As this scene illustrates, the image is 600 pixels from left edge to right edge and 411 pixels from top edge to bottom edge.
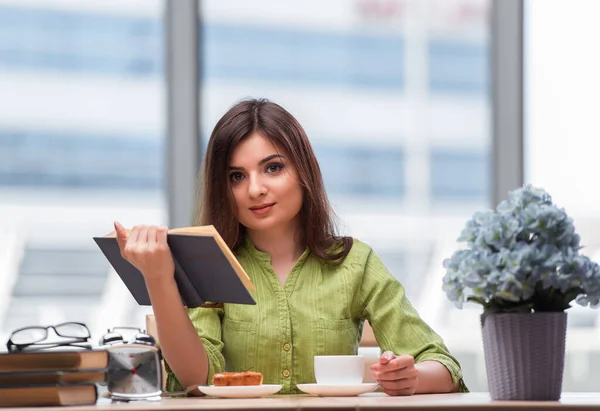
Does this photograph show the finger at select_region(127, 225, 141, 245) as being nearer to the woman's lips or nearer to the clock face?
the clock face

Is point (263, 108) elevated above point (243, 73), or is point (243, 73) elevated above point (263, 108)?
point (243, 73)

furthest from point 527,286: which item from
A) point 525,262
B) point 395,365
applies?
point 395,365

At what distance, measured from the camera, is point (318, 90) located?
309cm

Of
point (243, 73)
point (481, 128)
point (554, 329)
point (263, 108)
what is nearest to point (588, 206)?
point (481, 128)

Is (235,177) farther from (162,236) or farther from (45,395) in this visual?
(45,395)

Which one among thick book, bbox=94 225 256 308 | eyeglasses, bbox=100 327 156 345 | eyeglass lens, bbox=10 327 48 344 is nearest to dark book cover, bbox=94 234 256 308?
thick book, bbox=94 225 256 308

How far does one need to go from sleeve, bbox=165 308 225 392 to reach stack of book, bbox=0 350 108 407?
1.29 ft

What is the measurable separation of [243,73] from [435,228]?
2.81 ft

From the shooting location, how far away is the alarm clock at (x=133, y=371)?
51.9 inches

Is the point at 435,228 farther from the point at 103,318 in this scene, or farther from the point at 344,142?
the point at 103,318

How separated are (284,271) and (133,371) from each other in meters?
0.59

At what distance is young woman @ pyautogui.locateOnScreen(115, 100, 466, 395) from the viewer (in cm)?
178

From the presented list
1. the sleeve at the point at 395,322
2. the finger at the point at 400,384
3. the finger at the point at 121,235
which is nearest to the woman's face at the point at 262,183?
the sleeve at the point at 395,322

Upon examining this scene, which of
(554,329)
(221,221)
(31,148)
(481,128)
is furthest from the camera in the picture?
(481,128)
